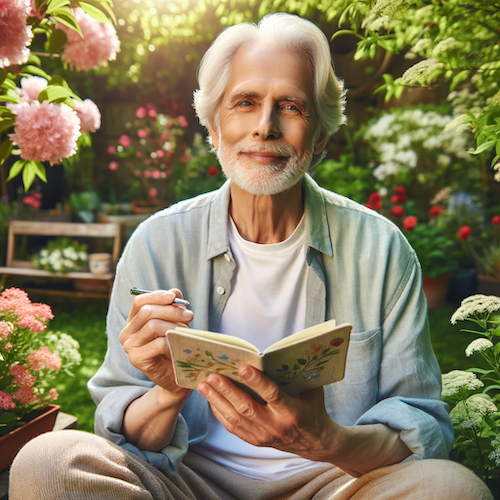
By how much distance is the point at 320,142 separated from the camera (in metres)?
1.92

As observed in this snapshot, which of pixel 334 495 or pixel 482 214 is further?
pixel 482 214

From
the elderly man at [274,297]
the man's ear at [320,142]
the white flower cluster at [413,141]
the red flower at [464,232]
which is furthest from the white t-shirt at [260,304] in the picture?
the white flower cluster at [413,141]

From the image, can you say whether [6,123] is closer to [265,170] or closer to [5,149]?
[5,149]

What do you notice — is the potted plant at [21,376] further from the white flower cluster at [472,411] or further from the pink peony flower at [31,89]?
the white flower cluster at [472,411]

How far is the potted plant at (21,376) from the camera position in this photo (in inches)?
71.7

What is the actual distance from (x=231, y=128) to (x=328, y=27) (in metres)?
5.60

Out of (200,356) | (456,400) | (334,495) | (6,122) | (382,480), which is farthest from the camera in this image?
(456,400)

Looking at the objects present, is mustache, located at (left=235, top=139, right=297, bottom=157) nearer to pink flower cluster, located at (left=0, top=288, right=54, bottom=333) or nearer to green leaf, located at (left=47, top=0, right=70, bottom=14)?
green leaf, located at (left=47, top=0, right=70, bottom=14)

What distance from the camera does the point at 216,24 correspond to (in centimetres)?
679

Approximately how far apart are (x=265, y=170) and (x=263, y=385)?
78 cm

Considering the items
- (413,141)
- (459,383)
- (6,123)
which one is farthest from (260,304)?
(413,141)

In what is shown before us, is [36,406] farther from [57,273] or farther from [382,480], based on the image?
[57,273]

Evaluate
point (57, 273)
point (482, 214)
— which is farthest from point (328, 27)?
point (57, 273)

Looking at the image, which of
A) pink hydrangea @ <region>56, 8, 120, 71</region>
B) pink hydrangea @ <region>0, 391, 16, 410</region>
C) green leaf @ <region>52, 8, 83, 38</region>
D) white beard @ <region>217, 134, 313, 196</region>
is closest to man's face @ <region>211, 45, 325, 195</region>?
white beard @ <region>217, 134, 313, 196</region>
